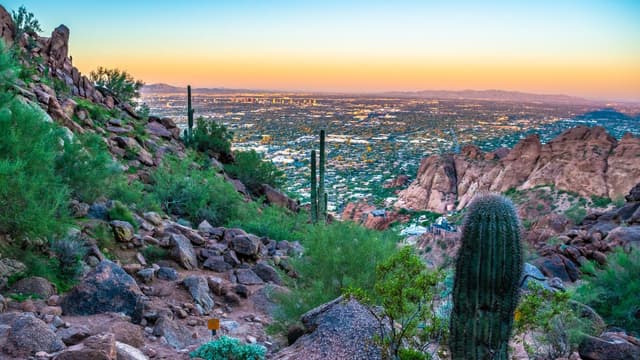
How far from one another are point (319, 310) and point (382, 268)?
1012 mm

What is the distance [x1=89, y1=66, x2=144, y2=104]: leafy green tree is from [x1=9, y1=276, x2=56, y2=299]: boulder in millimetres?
18270

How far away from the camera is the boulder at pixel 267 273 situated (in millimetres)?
9508

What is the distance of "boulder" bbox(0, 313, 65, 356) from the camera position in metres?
4.79

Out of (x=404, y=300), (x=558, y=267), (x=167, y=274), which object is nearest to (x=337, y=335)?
(x=404, y=300)

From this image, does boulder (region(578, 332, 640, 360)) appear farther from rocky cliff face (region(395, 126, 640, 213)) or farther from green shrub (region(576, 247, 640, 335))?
rocky cliff face (region(395, 126, 640, 213))

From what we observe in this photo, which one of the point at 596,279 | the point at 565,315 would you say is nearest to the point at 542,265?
the point at 596,279

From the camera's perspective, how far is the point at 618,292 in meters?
9.24

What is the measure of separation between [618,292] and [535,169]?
68.4 ft

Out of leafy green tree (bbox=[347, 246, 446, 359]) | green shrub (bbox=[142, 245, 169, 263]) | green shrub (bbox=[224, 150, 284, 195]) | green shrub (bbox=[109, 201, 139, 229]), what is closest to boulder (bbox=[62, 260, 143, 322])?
green shrub (bbox=[142, 245, 169, 263])

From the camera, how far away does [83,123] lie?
15398 mm

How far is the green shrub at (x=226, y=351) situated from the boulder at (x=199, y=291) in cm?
192

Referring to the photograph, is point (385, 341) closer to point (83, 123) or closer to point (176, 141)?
point (83, 123)

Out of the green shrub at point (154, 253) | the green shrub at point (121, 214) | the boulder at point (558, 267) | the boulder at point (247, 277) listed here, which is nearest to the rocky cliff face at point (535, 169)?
the boulder at point (558, 267)

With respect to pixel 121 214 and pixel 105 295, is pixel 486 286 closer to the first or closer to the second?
pixel 105 295
